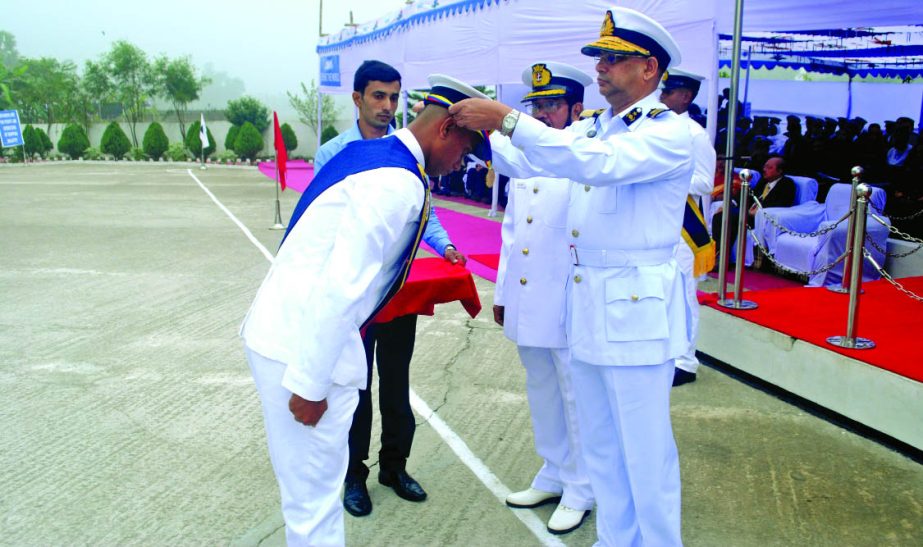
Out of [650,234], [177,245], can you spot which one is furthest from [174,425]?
[177,245]

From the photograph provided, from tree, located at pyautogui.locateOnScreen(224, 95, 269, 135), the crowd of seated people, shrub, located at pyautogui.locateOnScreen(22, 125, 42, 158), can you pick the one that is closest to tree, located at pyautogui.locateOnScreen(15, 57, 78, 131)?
shrub, located at pyautogui.locateOnScreen(22, 125, 42, 158)

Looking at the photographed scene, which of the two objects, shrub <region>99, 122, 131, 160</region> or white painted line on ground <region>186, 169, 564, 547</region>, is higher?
shrub <region>99, 122, 131, 160</region>

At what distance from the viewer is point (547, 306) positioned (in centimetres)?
316

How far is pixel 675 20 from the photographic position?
22.9 feet

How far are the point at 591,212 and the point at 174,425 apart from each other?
2.85 m

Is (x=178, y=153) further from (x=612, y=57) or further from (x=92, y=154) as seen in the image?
(x=612, y=57)

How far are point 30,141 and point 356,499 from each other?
1610 inches

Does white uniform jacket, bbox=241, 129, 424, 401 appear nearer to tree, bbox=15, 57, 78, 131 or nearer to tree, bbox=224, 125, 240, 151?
tree, bbox=224, 125, 240, 151

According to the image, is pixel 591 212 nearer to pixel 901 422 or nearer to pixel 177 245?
pixel 901 422

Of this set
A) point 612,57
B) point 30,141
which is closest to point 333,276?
point 612,57

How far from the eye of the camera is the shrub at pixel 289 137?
126 ft

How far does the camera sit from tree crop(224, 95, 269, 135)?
4222cm

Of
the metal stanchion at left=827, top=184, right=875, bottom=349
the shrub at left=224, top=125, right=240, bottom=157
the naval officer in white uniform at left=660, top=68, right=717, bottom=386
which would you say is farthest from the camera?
the shrub at left=224, top=125, right=240, bottom=157

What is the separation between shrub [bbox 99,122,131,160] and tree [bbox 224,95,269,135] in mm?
5875
